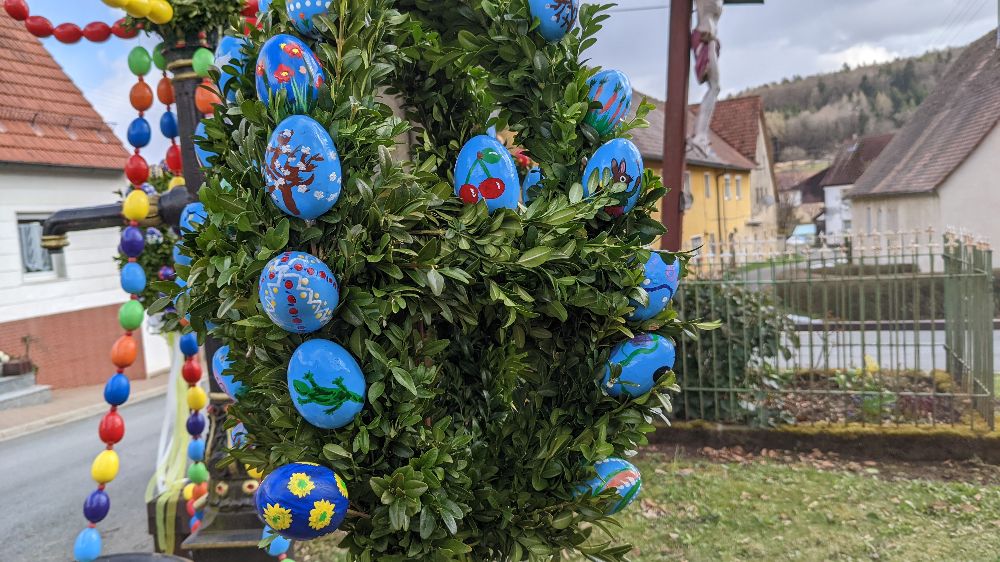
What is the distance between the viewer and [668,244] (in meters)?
5.03

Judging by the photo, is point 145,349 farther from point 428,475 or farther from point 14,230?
point 428,475

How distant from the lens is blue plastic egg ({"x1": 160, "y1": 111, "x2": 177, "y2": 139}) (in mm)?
3186

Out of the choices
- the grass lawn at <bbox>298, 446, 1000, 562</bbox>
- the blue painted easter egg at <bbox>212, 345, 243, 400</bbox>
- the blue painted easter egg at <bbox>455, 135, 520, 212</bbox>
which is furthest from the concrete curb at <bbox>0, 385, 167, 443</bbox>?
the blue painted easter egg at <bbox>455, 135, 520, 212</bbox>

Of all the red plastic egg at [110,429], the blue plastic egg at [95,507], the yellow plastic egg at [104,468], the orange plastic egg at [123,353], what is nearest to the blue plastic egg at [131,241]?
the orange plastic egg at [123,353]

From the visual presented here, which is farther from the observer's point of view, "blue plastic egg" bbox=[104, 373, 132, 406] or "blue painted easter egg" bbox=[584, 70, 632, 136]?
"blue plastic egg" bbox=[104, 373, 132, 406]

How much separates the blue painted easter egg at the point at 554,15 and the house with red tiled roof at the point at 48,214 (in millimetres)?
10099

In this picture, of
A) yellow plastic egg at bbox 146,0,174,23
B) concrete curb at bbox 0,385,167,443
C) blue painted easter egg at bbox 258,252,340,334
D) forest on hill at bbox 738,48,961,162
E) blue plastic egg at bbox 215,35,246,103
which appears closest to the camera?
blue painted easter egg at bbox 258,252,340,334

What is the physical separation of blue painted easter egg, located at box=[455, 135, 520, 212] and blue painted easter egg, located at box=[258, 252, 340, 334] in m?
0.51

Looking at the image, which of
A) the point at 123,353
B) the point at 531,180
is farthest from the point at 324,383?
the point at 123,353

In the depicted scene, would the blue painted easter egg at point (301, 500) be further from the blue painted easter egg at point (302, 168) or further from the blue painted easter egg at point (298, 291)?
the blue painted easter egg at point (302, 168)

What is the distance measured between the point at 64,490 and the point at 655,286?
21.0 feet

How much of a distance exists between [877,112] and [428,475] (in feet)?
114

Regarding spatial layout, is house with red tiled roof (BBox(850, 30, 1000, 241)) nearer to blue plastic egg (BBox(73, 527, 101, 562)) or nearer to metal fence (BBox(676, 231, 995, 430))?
metal fence (BBox(676, 231, 995, 430))

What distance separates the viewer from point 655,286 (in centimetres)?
176
